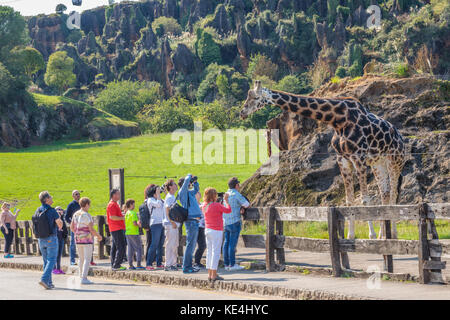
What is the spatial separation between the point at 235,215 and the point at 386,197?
5574 mm

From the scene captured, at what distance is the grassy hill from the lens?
47375mm

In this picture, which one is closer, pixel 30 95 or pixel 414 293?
pixel 414 293

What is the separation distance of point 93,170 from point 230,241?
45.1 m

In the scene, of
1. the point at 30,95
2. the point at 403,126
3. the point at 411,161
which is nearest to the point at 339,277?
the point at 411,161

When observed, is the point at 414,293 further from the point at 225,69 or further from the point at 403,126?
the point at 225,69

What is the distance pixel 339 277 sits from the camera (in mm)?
13445

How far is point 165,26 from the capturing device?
17550cm

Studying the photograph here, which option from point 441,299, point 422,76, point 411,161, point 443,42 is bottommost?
point 441,299

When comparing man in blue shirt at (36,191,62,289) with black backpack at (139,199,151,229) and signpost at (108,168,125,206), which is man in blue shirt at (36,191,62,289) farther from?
signpost at (108,168,125,206)

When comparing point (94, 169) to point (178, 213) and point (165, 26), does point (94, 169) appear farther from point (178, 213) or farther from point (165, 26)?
point (165, 26)

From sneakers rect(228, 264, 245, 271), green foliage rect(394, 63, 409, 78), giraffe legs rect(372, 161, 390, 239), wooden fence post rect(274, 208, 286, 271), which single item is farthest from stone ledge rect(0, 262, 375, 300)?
green foliage rect(394, 63, 409, 78)

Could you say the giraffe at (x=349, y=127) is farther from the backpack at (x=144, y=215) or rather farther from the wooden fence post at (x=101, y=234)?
the wooden fence post at (x=101, y=234)

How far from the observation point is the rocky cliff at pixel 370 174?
71.4ft

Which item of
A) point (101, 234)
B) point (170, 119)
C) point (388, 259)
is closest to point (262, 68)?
point (170, 119)
